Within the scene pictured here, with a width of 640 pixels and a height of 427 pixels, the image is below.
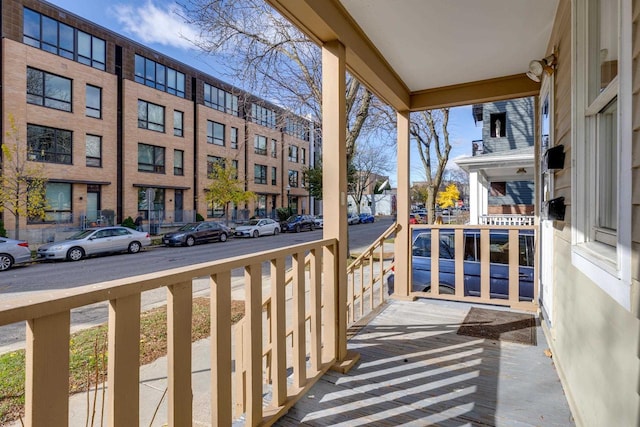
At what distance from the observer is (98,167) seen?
48.9ft

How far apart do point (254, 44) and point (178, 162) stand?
540 inches

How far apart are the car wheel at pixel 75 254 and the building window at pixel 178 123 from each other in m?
9.68

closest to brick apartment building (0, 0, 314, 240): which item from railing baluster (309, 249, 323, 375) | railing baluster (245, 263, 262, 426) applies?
railing baluster (309, 249, 323, 375)

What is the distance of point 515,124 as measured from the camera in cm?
1204

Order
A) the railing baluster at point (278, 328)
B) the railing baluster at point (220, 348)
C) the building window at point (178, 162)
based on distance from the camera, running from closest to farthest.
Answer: the railing baluster at point (220, 348) < the railing baluster at point (278, 328) < the building window at point (178, 162)

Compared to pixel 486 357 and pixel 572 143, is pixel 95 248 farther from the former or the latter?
pixel 572 143

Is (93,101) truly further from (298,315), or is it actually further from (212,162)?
(298,315)

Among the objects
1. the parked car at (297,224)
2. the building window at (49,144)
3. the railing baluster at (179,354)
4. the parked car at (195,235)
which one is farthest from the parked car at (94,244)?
the railing baluster at (179,354)

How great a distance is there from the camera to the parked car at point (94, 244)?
31.7ft

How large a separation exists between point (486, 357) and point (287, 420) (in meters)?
1.52

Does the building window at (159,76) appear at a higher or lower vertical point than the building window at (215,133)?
higher

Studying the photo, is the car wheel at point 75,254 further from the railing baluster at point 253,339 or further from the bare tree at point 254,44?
the railing baluster at point 253,339

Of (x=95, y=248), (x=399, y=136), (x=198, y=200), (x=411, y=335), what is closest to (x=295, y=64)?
(x=399, y=136)

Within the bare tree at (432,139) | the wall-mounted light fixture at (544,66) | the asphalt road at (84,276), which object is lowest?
the asphalt road at (84,276)
